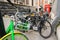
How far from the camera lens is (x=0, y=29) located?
3.31 meters

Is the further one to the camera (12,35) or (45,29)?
(45,29)

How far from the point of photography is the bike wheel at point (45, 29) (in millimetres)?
5173

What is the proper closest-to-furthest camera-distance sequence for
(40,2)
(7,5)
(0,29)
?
(0,29) < (7,5) < (40,2)

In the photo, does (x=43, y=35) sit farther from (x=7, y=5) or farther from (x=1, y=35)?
(x=7, y=5)

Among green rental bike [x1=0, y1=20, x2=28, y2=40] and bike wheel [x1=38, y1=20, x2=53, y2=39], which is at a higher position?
green rental bike [x1=0, y1=20, x2=28, y2=40]

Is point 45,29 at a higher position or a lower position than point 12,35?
lower

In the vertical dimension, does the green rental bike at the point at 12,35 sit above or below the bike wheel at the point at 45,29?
above

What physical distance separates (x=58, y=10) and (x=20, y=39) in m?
1.97

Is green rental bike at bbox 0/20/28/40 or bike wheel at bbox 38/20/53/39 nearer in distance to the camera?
green rental bike at bbox 0/20/28/40

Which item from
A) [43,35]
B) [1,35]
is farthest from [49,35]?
[1,35]

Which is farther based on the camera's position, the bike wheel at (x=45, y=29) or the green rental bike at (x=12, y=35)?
the bike wheel at (x=45, y=29)

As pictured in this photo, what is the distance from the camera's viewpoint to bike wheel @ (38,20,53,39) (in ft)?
17.0

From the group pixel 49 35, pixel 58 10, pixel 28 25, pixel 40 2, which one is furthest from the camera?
pixel 40 2

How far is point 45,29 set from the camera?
17.5 feet
